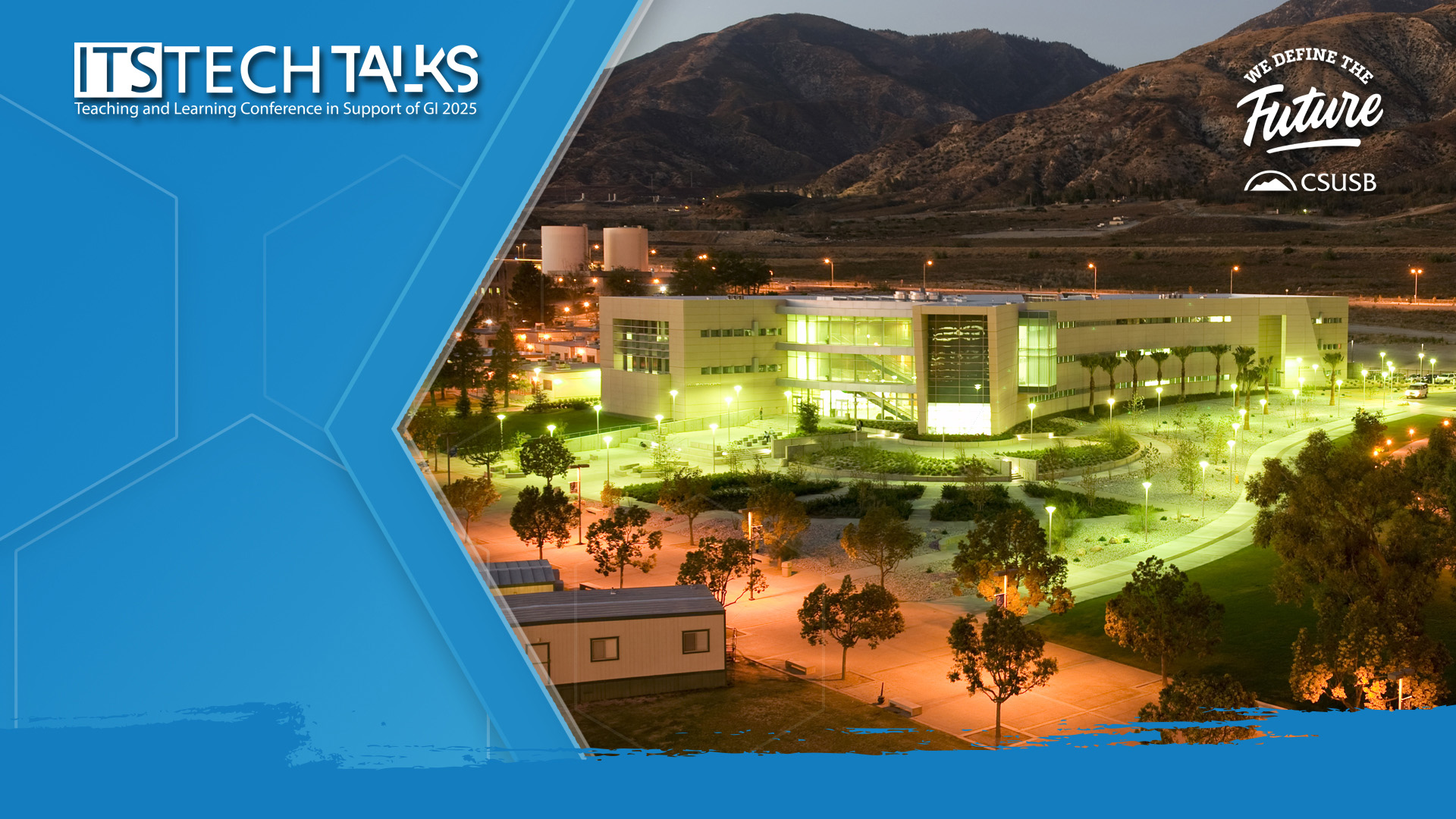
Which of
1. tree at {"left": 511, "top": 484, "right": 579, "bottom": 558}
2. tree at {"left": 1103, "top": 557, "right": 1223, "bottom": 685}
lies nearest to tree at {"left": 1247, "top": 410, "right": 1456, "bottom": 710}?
tree at {"left": 1103, "top": 557, "right": 1223, "bottom": 685}

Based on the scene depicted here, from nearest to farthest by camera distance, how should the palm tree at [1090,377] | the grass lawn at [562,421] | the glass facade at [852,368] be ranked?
the grass lawn at [562,421] → the glass facade at [852,368] → the palm tree at [1090,377]

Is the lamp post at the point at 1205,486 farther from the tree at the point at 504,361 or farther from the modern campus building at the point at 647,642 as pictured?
the tree at the point at 504,361

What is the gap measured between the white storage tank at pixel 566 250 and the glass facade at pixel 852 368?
32.2m

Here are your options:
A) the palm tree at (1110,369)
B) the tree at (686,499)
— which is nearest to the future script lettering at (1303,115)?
the palm tree at (1110,369)

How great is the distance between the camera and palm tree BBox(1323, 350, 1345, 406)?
41969 mm

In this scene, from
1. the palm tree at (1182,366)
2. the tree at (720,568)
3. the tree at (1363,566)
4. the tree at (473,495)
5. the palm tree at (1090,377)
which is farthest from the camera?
the palm tree at (1182,366)

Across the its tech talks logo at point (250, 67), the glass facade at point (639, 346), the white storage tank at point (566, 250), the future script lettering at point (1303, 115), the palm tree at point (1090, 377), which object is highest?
the future script lettering at point (1303, 115)

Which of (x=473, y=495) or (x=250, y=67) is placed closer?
(x=250, y=67)

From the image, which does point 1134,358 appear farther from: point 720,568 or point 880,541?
point 720,568

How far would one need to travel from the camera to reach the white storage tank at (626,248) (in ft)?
241

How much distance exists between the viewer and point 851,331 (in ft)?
132

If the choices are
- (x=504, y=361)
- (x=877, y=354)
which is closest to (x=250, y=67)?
(x=877, y=354)

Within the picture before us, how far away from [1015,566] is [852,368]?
22.7 metres

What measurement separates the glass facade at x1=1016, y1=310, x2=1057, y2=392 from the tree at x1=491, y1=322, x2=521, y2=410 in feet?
50.9
